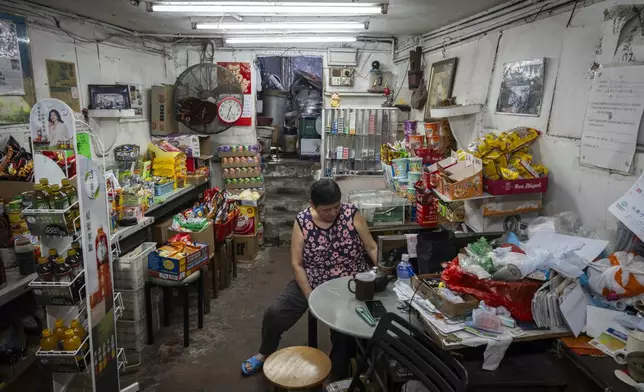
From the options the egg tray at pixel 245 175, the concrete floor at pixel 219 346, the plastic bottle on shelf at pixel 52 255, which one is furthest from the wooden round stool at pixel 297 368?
the egg tray at pixel 245 175

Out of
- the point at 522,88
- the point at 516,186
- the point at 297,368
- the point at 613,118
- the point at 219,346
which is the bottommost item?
the point at 219,346

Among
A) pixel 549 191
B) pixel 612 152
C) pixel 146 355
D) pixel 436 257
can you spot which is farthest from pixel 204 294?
pixel 612 152

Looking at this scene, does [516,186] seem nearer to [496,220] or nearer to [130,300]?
[496,220]

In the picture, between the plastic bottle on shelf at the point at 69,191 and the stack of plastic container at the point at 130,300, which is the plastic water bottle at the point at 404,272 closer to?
the plastic bottle on shelf at the point at 69,191

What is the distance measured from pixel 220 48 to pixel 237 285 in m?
3.64

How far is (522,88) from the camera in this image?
315 cm

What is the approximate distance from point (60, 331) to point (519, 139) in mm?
3114

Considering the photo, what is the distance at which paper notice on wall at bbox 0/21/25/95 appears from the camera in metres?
3.22

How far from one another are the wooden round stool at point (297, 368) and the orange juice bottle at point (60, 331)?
3.82 ft

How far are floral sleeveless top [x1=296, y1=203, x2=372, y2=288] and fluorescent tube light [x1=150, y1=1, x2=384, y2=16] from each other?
169 cm

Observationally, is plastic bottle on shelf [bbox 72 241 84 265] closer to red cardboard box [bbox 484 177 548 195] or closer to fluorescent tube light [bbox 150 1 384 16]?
fluorescent tube light [bbox 150 1 384 16]

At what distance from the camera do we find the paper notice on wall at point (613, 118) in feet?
6.97

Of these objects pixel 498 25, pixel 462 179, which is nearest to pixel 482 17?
pixel 498 25

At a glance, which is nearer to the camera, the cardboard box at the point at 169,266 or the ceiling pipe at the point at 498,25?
the ceiling pipe at the point at 498,25
